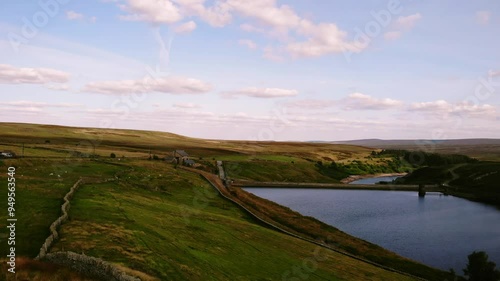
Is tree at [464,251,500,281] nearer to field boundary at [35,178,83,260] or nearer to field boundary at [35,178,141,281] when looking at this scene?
field boundary at [35,178,141,281]

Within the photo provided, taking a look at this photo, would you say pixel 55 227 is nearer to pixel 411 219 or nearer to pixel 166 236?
pixel 166 236

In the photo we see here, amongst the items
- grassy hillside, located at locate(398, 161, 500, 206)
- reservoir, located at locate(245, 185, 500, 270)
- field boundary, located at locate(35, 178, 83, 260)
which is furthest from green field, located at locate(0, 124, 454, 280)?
grassy hillside, located at locate(398, 161, 500, 206)

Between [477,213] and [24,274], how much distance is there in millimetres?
128280

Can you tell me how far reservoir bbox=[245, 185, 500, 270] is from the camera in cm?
7587

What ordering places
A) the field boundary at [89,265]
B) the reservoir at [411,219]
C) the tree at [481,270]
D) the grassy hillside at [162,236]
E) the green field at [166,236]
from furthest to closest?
the reservoir at [411,219] < the tree at [481,270] < the green field at [166,236] < the grassy hillside at [162,236] < the field boundary at [89,265]

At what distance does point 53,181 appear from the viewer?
7375cm

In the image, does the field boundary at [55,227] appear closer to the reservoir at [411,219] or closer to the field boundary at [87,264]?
the field boundary at [87,264]

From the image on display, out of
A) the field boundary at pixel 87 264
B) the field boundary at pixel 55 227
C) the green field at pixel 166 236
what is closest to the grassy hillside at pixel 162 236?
the green field at pixel 166 236

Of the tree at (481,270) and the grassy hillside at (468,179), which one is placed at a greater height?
the grassy hillside at (468,179)

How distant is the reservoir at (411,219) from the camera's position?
7587 cm

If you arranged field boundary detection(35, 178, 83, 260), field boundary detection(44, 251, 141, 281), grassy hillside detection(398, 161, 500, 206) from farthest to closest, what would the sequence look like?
grassy hillside detection(398, 161, 500, 206) → field boundary detection(35, 178, 83, 260) → field boundary detection(44, 251, 141, 281)

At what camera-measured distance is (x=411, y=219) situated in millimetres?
105812

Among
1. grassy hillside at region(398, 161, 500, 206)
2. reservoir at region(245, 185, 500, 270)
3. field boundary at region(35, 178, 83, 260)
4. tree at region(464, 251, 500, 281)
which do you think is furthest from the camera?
grassy hillside at region(398, 161, 500, 206)

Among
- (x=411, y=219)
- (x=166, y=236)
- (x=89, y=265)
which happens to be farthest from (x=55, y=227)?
(x=411, y=219)
